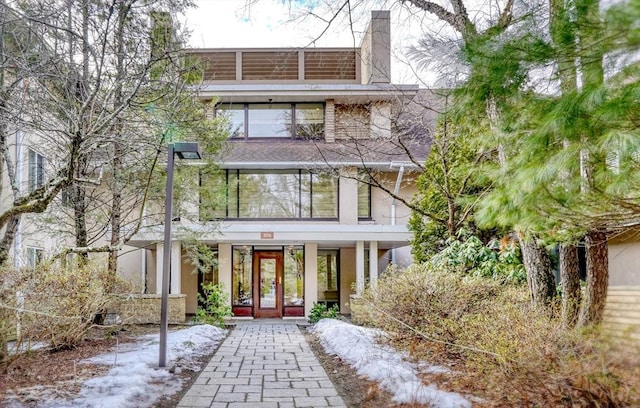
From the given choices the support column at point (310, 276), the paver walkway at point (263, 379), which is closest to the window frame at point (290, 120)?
the support column at point (310, 276)

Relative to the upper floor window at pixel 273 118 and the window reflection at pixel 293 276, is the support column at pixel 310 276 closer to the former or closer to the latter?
the window reflection at pixel 293 276

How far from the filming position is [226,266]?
17.0 metres

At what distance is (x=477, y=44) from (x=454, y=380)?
380cm

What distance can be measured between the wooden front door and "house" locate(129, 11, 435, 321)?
0.11 ft

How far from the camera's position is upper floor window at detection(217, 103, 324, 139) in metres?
18.3

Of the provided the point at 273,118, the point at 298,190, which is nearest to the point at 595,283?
the point at 298,190

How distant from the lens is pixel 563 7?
353 centimetres

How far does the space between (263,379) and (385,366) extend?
163 centimetres

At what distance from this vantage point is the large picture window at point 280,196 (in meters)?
17.3

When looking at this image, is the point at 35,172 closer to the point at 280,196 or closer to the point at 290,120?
the point at 280,196

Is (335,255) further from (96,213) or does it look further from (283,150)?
(96,213)

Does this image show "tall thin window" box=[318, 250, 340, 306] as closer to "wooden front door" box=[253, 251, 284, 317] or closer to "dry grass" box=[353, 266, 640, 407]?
"wooden front door" box=[253, 251, 284, 317]

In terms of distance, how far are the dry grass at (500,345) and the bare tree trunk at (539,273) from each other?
212mm

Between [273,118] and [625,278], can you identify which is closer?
[625,278]
